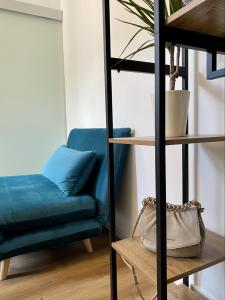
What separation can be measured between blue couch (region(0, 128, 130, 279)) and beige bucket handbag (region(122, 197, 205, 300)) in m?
0.63

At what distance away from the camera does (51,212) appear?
4.60ft

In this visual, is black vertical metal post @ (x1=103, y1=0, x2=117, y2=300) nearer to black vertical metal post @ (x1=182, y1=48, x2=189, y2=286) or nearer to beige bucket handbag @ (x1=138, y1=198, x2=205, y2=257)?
beige bucket handbag @ (x1=138, y1=198, x2=205, y2=257)

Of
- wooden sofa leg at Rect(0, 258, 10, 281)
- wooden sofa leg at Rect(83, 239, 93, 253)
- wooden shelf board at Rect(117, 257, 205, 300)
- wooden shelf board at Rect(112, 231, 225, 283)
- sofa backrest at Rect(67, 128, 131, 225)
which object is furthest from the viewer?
wooden sofa leg at Rect(83, 239, 93, 253)

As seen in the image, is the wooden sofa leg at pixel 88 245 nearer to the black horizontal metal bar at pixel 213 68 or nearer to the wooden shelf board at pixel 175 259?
the wooden shelf board at pixel 175 259

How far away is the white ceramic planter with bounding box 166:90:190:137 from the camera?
2.78 ft

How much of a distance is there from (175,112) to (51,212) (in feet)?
3.00

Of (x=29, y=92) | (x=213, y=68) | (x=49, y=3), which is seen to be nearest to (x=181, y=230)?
(x=213, y=68)

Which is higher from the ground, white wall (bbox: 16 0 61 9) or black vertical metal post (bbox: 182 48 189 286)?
white wall (bbox: 16 0 61 9)

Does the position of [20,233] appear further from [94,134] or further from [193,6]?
[193,6]

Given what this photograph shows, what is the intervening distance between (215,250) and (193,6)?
812 millimetres

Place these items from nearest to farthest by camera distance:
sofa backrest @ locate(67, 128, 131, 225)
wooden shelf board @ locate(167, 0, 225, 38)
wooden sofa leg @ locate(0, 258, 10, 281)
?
wooden shelf board @ locate(167, 0, 225, 38), wooden sofa leg @ locate(0, 258, 10, 281), sofa backrest @ locate(67, 128, 131, 225)

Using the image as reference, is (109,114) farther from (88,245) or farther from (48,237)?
(88,245)

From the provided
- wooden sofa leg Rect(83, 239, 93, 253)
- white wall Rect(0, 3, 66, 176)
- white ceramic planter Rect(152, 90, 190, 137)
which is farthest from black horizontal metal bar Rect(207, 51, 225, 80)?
white wall Rect(0, 3, 66, 176)

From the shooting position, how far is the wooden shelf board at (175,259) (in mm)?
802
